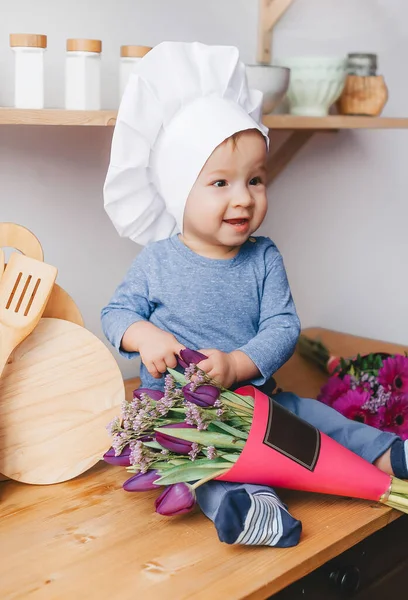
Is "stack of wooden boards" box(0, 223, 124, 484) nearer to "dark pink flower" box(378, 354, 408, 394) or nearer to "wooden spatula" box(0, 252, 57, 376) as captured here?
"wooden spatula" box(0, 252, 57, 376)

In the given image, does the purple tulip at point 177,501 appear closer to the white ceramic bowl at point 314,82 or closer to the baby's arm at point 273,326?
the baby's arm at point 273,326

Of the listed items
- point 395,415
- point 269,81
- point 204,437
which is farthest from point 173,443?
point 269,81

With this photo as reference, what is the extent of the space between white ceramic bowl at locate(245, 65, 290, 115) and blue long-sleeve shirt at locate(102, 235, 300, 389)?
311 mm

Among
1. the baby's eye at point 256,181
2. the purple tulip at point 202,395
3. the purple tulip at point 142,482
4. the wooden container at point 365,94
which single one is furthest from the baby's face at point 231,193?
the wooden container at point 365,94

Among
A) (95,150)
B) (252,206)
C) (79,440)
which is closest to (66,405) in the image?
(79,440)

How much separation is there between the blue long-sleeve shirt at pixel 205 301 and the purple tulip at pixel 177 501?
0.82ft

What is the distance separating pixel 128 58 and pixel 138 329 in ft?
1.33

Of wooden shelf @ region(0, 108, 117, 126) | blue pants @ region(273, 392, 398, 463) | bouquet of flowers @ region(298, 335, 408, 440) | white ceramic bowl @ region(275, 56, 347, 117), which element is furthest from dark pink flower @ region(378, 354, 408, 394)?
wooden shelf @ region(0, 108, 117, 126)

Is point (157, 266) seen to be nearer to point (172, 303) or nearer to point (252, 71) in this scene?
point (172, 303)

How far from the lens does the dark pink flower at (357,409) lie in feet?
4.49

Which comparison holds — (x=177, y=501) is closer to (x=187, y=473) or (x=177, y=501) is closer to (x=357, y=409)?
(x=187, y=473)

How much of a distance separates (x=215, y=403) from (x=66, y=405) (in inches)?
8.5

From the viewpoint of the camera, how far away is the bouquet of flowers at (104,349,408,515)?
0.99 m

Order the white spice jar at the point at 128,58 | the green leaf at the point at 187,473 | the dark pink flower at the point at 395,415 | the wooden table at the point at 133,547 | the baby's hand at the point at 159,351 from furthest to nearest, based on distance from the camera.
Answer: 1. the dark pink flower at the point at 395,415
2. the white spice jar at the point at 128,58
3. the baby's hand at the point at 159,351
4. the green leaf at the point at 187,473
5. the wooden table at the point at 133,547
